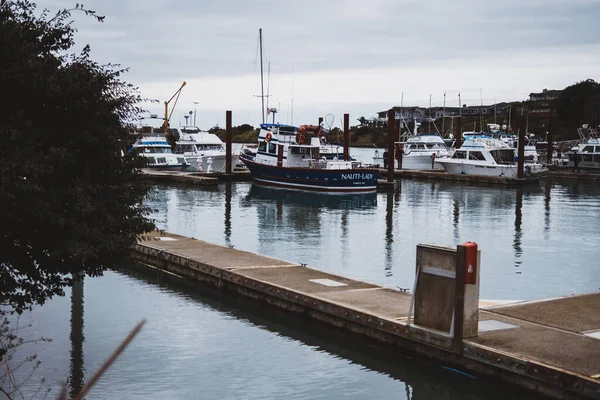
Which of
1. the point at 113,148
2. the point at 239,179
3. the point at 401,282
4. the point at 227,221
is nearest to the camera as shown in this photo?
the point at 113,148

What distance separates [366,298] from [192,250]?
706 cm

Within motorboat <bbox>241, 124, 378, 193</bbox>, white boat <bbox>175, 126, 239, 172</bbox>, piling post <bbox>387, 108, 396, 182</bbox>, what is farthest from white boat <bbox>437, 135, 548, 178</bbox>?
white boat <bbox>175, 126, 239, 172</bbox>

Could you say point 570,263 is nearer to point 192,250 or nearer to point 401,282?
point 401,282

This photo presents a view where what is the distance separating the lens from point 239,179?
6106 centimetres

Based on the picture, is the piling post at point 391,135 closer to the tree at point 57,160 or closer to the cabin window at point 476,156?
the cabin window at point 476,156

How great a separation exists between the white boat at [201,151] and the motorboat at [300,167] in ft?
29.2

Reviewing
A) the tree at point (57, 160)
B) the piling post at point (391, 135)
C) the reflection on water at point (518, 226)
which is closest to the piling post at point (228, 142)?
the piling post at point (391, 135)

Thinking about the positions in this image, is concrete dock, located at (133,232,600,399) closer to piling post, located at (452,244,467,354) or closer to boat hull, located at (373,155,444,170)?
piling post, located at (452,244,467,354)

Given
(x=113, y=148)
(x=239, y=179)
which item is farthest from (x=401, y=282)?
(x=239, y=179)

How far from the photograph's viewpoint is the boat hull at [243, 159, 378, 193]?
165 ft

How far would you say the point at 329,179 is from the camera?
166 ft

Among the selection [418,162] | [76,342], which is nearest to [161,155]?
[418,162]

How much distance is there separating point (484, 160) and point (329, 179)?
61.5 ft

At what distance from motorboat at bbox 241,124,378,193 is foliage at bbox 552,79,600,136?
80120mm
